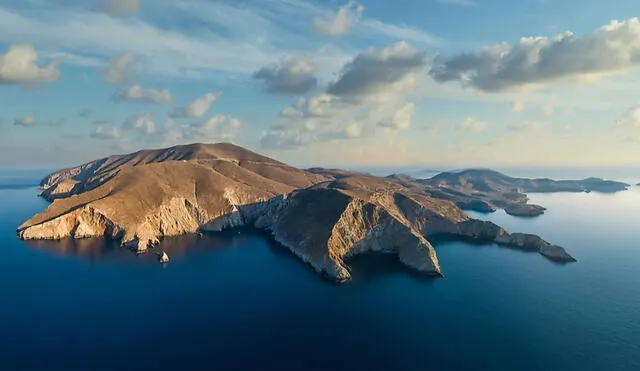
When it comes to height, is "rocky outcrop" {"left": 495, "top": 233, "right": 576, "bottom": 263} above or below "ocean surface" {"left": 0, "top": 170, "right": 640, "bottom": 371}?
above

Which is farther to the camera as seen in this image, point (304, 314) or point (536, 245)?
point (536, 245)

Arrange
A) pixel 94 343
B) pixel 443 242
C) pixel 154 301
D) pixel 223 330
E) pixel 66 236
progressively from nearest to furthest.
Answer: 1. pixel 94 343
2. pixel 223 330
3. pixel 154 301
4. pixel 66 236
5. pixel 443 242

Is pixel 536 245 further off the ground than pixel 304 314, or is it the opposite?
pixel 536 245

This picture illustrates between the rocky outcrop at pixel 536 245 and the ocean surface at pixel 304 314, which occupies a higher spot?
the rocky outcrop at pixel 536 245

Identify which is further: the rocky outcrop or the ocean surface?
the rocky outcrop

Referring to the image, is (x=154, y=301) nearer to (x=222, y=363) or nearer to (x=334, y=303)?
(x=222, y=363)

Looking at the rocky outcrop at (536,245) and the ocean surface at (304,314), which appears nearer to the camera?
the ocean surface at (304,314)

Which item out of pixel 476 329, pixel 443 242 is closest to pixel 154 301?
pixel 476 329

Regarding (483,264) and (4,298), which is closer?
(4,298)
